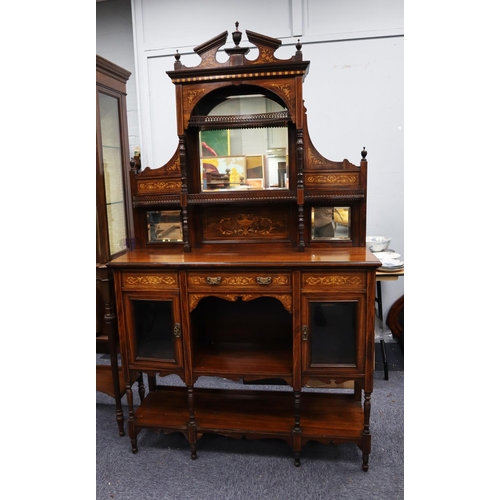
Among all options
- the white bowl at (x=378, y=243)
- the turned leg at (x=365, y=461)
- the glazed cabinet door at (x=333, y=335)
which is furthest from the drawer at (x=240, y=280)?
the white bowl at (x=378, y=243)

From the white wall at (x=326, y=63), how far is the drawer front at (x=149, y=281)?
155 centimetres

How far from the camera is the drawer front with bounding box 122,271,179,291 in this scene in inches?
74.9

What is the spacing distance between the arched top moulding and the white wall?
1082 mm

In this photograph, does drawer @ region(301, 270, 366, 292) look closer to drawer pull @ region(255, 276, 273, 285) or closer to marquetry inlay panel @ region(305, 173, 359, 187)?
drawer pull @ region(255, 276, 273, 285)

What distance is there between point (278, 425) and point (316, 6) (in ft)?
9.53

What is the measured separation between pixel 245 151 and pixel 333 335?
109cm

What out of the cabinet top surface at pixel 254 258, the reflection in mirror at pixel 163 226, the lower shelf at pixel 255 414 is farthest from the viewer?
the reflection in mirror at pixel 163 226

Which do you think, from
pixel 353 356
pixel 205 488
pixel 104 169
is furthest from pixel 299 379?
pixel 104 169

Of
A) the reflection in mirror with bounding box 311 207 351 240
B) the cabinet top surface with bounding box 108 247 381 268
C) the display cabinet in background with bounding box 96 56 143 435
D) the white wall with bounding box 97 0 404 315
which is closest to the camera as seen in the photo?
the cabinet top surface with bounding box 108 247 381 268

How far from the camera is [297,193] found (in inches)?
78.4

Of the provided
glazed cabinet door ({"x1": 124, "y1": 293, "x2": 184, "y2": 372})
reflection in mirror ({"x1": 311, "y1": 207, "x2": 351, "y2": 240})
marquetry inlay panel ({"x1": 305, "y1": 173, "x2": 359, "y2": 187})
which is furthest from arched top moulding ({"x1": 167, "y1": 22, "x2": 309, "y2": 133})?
glazed cabinet door ({"x1": 124, "y1": 293, "x2": 184, "y2": 372})

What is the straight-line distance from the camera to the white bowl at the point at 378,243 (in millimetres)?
2906

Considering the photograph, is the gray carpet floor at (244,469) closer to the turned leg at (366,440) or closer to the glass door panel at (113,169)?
the turned leg at (366,440)

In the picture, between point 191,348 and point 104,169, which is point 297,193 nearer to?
point 191,348
